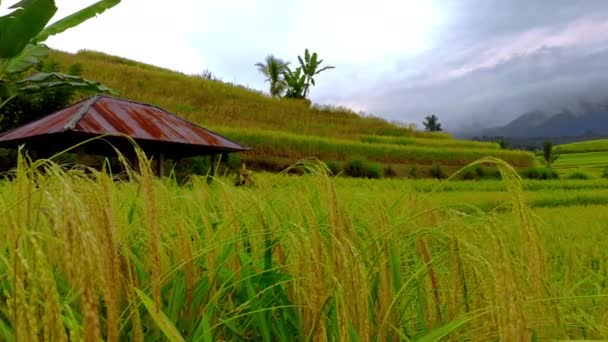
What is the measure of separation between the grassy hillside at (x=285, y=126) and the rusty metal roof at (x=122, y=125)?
7101mm

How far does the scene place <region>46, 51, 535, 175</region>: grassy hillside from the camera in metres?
16.3

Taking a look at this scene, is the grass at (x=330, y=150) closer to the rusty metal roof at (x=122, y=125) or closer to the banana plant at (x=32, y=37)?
the rusty metal roof at (x=122, y=125)

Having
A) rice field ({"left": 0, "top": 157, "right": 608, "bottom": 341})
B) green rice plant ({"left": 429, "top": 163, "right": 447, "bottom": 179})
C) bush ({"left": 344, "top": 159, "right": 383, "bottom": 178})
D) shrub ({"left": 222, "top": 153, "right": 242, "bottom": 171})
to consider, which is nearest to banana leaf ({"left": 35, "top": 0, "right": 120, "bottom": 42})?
rice field ({"left": 0, "top": 157, "right": 608, "bottom": 341})

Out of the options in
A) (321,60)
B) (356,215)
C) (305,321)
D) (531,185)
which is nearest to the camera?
(305,321)

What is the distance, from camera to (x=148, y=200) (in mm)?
757

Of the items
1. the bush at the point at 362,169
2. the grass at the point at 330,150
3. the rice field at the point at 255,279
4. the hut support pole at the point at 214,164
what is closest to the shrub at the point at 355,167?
the bush at the point at 362,169

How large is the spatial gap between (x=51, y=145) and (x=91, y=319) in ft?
27.3

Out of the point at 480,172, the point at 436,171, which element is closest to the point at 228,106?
the point at 436,171

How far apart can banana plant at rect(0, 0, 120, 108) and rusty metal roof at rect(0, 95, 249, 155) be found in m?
0.70

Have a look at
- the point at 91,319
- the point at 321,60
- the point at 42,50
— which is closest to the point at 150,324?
the point at 91,319

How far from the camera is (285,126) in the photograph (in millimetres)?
20531

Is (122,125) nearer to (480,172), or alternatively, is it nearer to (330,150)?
(330,150)

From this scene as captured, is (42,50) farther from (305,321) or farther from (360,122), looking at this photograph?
(360,122)

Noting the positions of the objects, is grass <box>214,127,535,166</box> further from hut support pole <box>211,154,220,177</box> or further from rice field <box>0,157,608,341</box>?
rice field <box>0,157,608,341</box>
